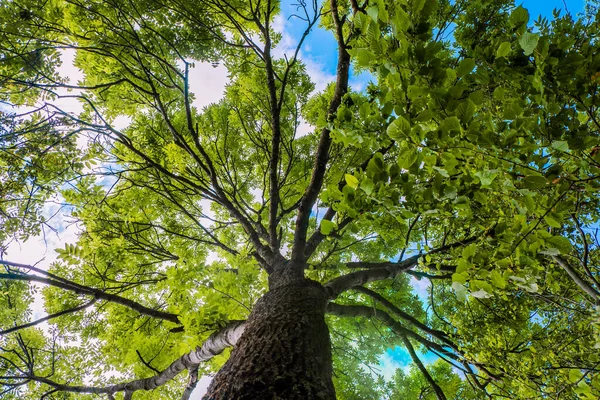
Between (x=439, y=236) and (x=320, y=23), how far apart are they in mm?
3577

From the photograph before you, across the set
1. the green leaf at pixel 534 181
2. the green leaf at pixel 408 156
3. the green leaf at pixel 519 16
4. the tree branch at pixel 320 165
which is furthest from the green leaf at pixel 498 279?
the tree branch at pixel 320 165

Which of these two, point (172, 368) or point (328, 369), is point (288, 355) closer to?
point (328, 369)

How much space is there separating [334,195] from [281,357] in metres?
1.00

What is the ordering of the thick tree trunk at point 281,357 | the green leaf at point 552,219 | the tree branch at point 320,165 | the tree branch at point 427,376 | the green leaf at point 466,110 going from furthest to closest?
the tree branch at point 427,376, the tree branch at point 320,165, the thick tree trunk at point 281,357, the green leaf at point 552,219, the green leaf at point 466,110

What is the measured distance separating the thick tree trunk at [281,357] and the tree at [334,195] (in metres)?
0.01

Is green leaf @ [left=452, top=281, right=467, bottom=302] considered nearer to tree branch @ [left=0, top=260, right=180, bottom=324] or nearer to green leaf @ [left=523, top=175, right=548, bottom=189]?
green leaf @ [left=523, top=175, right=548, bottom=189]

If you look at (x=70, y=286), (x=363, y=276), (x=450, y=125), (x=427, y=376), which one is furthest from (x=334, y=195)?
(x=427, y=376)

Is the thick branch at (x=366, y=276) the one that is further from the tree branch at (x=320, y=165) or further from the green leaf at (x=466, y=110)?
the green leaf at (x=466, y=110)

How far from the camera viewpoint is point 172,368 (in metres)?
3.12

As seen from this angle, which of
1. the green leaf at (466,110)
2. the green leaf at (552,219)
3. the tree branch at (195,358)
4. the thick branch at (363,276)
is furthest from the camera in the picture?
the thick branch at (363,276)

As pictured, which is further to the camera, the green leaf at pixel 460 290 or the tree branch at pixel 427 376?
the tree branch at pixel 427 376

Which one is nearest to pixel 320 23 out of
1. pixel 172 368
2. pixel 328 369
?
pixel 328 369

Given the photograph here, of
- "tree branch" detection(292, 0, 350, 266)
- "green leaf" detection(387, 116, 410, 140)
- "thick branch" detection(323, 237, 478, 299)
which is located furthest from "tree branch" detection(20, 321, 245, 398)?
"green leaf" detection(387, 116, 410, 140)

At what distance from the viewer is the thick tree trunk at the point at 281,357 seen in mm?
1283
